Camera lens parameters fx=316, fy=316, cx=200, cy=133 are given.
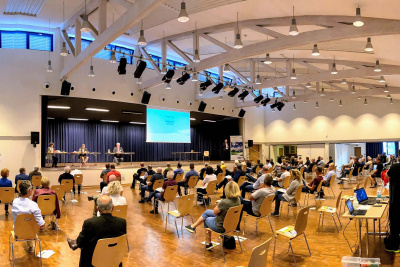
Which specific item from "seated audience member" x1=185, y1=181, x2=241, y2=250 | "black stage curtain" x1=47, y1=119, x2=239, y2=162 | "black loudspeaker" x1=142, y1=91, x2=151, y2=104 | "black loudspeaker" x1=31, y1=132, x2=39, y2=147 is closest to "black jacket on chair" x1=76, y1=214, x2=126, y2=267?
"seated audience member" x1=185, y1=181, x2=241, y2=250

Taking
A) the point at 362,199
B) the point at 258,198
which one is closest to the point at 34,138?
the point at 258,198

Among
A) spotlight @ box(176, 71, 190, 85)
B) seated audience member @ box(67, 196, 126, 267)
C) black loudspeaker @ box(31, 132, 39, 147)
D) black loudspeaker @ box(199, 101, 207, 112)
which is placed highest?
spotlight @ box(176, 71, 190, 85)

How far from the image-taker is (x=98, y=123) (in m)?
21.6

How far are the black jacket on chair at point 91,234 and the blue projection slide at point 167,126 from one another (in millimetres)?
13427

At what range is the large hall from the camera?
5.12 m

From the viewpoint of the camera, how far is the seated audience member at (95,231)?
3316 millimetres

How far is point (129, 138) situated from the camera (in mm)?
22828

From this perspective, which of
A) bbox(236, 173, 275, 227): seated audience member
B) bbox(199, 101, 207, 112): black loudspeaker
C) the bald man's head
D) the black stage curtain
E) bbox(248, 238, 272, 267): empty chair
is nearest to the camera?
bbox(248, 238, 272, 267): empty chair

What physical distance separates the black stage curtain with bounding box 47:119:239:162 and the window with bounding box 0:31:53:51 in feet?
21.8

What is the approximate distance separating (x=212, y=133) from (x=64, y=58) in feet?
46.8

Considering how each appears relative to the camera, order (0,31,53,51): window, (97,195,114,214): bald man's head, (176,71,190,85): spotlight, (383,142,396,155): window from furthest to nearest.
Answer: (383,142,396,155): window < (0,31,53,51): window < (176,71,190,85): spotlight < (97,195,114,214): bald man's head

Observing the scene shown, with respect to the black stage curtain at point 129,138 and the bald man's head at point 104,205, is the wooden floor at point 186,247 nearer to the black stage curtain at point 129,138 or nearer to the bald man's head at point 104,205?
the bald man's head at point 104,205

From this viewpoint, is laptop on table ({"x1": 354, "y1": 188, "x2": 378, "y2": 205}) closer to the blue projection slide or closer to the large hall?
the large hall

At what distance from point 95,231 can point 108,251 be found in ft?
0.82
